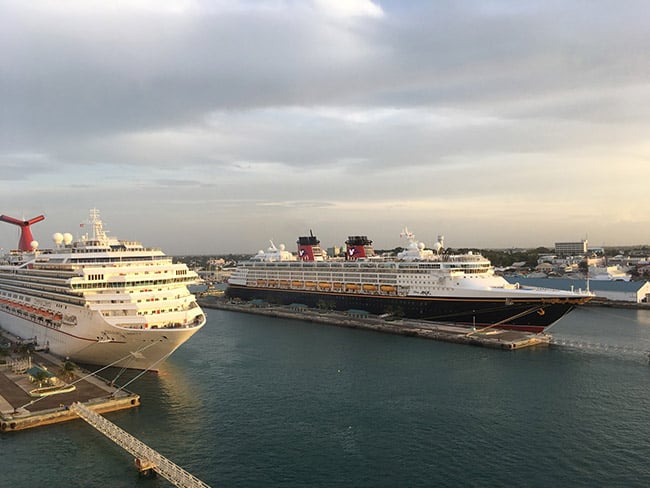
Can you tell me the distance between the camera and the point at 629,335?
43.8 m

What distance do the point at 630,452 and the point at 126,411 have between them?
77.3 ft

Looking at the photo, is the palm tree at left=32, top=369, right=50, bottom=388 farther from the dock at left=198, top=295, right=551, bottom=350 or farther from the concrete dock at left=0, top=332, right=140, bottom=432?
the dock at left=198, top=295, right=551, bottom=350

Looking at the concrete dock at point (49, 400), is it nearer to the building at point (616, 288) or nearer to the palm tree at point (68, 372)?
the palm tree at point (68, 372)

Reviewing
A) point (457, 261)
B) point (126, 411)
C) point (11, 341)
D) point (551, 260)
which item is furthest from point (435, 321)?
point (551, 260)

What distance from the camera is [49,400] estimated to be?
25250mm

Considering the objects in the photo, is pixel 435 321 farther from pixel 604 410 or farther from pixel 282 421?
pixel 282 421

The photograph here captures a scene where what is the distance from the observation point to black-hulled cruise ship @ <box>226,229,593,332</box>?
4303 centimetres

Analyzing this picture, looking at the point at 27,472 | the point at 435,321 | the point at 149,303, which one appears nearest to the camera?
the point at 27,472

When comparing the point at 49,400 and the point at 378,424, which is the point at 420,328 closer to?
the point at 378,424

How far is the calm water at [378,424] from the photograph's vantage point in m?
18.8

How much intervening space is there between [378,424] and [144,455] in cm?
1067

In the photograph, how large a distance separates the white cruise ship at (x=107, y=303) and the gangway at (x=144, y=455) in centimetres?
566

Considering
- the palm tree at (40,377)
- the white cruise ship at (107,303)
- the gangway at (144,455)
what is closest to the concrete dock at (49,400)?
the palm tree at (40,377)

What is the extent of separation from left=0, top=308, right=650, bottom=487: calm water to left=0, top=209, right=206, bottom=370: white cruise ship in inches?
128
